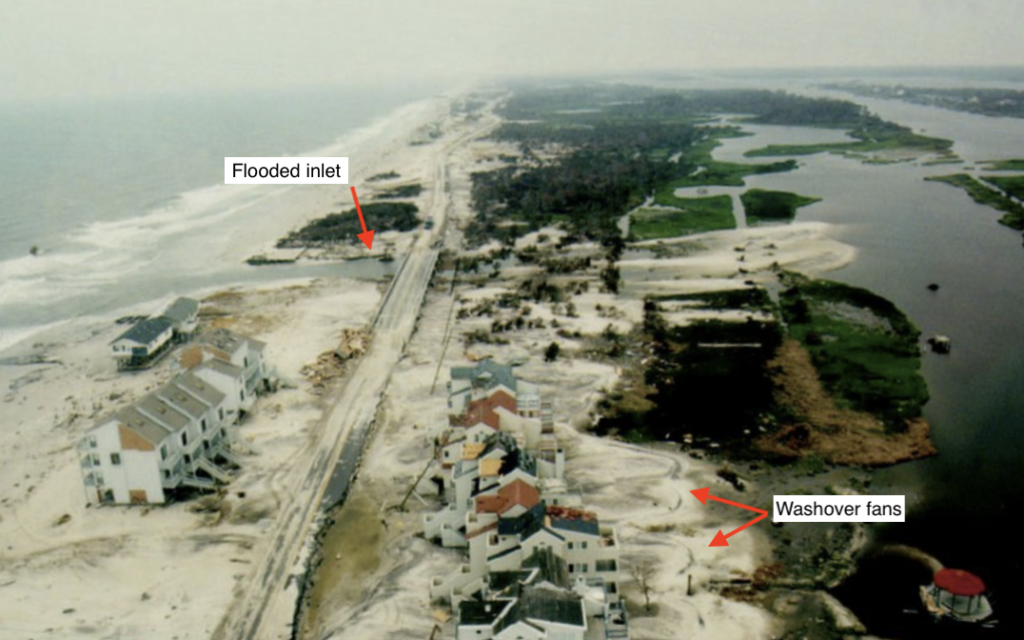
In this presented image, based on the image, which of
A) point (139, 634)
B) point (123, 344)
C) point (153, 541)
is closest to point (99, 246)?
point (123, 344)

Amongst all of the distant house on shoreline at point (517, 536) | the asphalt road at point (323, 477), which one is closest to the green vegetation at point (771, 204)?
the asphalt road at point (323, 477)

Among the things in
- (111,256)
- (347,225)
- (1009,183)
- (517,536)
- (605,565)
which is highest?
(1009,183)

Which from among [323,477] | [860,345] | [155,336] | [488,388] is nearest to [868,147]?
[860,345]

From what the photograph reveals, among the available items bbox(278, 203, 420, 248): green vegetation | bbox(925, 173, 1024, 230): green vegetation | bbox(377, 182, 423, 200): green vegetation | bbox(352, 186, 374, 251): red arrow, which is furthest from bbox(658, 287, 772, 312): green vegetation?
bbox(377, 182, 423, 200): green vegetation

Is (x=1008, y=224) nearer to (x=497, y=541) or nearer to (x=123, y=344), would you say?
(x=497, y=541)

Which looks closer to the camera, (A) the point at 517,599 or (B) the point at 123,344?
(A) the point at 517,599

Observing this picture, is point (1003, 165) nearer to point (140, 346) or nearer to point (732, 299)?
point (732, 299)
